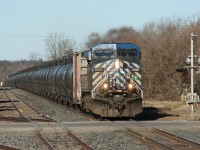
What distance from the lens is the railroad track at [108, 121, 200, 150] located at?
10.4 metres

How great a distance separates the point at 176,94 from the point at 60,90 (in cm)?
1201

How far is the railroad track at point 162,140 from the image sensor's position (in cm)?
1041

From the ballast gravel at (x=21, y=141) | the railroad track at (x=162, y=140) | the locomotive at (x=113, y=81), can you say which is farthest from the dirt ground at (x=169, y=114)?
the ballast gravel at (x=21, y=141)

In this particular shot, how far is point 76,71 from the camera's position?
20.9 m

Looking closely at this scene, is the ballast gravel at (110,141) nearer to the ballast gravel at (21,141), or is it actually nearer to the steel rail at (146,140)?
the steel rail at (146,140)

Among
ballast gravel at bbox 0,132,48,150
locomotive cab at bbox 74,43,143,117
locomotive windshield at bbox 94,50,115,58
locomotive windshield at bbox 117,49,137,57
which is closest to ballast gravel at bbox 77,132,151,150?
ballast gravel at bbox 0,132,48,150

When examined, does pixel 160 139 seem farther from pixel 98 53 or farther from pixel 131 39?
pixel 131 39

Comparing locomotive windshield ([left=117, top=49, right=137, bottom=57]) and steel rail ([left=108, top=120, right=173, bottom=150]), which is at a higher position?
locomotive windshield ([left=117, top=49, right=137, bottom=57])

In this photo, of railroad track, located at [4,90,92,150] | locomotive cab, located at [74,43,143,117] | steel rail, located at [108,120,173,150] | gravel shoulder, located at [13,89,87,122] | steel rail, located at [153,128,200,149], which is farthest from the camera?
gravel shoulder, located at [13,89,87,122]

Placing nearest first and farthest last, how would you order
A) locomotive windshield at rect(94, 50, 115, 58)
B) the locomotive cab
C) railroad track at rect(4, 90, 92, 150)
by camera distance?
railroad track at rect(4, 90, 92, 150), the locomotive cab, locomotive windshield at rect(94, 50, 115, 58)

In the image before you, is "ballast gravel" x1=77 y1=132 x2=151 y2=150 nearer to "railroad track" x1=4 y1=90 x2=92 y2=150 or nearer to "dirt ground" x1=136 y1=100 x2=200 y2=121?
"railroad track" x1=4 y1=90 x2=92 y2=150

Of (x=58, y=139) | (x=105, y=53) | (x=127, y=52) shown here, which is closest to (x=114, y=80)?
(x=105, y=53)

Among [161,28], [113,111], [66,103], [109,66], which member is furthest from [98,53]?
[161,28]

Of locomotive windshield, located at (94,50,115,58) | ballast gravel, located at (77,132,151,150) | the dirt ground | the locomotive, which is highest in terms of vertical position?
locomotive windshield, located at (94,50,115,58)
